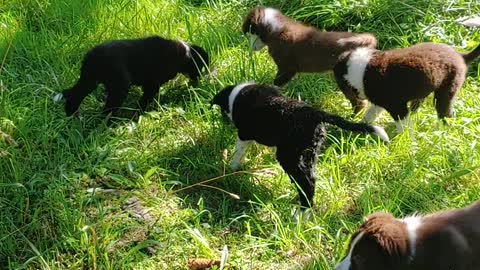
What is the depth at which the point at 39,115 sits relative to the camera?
4770 millimetres

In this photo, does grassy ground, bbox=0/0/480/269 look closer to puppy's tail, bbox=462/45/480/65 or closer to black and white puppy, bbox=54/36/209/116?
black and white puppy, bbox=54/36/209/116

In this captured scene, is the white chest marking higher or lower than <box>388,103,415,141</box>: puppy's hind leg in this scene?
higher

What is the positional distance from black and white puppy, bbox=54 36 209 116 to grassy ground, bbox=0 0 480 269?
0.53 ft

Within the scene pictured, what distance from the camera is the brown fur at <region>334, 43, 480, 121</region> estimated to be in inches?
180

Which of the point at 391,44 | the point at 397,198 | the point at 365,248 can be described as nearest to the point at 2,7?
the point at 391,44

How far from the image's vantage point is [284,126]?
4.14 m

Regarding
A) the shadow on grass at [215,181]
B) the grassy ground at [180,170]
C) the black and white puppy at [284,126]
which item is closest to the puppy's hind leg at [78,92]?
the grassy ground at [180,170]

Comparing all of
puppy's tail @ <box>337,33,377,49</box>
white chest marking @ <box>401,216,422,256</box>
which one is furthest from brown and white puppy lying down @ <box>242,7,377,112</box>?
white chest marking @ <box>401,216,422,256</box>

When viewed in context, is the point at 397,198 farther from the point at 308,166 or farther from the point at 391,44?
the point at 391,44

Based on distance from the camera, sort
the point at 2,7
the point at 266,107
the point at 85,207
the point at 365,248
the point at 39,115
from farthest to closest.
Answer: the point at 2,7
the point at 39,115
the point at 266,107
the point at 85,207
the point at 365,248

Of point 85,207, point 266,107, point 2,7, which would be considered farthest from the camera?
point 2,7

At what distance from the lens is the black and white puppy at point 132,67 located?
4789 mm

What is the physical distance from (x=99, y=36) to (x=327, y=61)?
79.7 inches

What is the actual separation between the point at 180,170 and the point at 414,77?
1763mm
